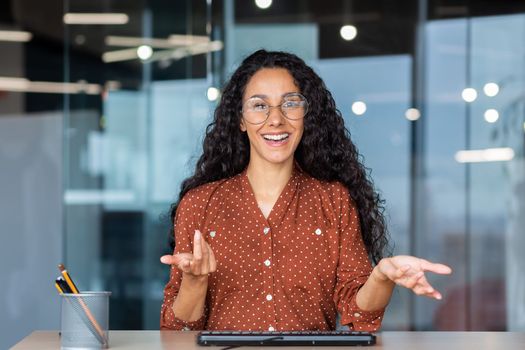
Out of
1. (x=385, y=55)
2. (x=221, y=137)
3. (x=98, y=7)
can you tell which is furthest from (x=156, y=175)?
(x=221, y=137)

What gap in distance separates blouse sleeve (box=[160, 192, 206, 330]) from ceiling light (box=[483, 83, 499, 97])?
3368 mm

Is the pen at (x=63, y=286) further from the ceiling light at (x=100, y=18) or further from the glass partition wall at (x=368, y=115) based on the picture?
the ceiling light at (x=100, y=18)

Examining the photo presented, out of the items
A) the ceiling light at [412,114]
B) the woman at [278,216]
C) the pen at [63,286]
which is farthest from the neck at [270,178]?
the ceiling light at [412,114]

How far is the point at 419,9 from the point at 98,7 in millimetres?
1758

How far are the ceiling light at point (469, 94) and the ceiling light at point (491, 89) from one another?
0.05 m

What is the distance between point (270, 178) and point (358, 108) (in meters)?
3.12

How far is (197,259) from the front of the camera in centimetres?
222

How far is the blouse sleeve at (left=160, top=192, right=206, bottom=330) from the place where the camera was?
2.60 meters

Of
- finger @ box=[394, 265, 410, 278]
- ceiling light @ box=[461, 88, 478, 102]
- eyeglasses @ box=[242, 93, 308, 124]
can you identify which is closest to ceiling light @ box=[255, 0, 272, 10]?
ceiling light @ box=[461, 88, 478, 102]

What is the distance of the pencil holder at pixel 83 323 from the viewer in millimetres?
2098

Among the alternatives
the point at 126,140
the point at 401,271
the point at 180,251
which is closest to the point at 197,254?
the point at 401,271

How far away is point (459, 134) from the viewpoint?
19.2 ft

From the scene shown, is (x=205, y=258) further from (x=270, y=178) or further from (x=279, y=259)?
(x=270, y=178)

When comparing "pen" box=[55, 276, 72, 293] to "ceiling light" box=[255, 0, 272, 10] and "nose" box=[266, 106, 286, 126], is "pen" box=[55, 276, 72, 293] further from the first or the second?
"ceiling light" box=[255, 0, 272, 10]
